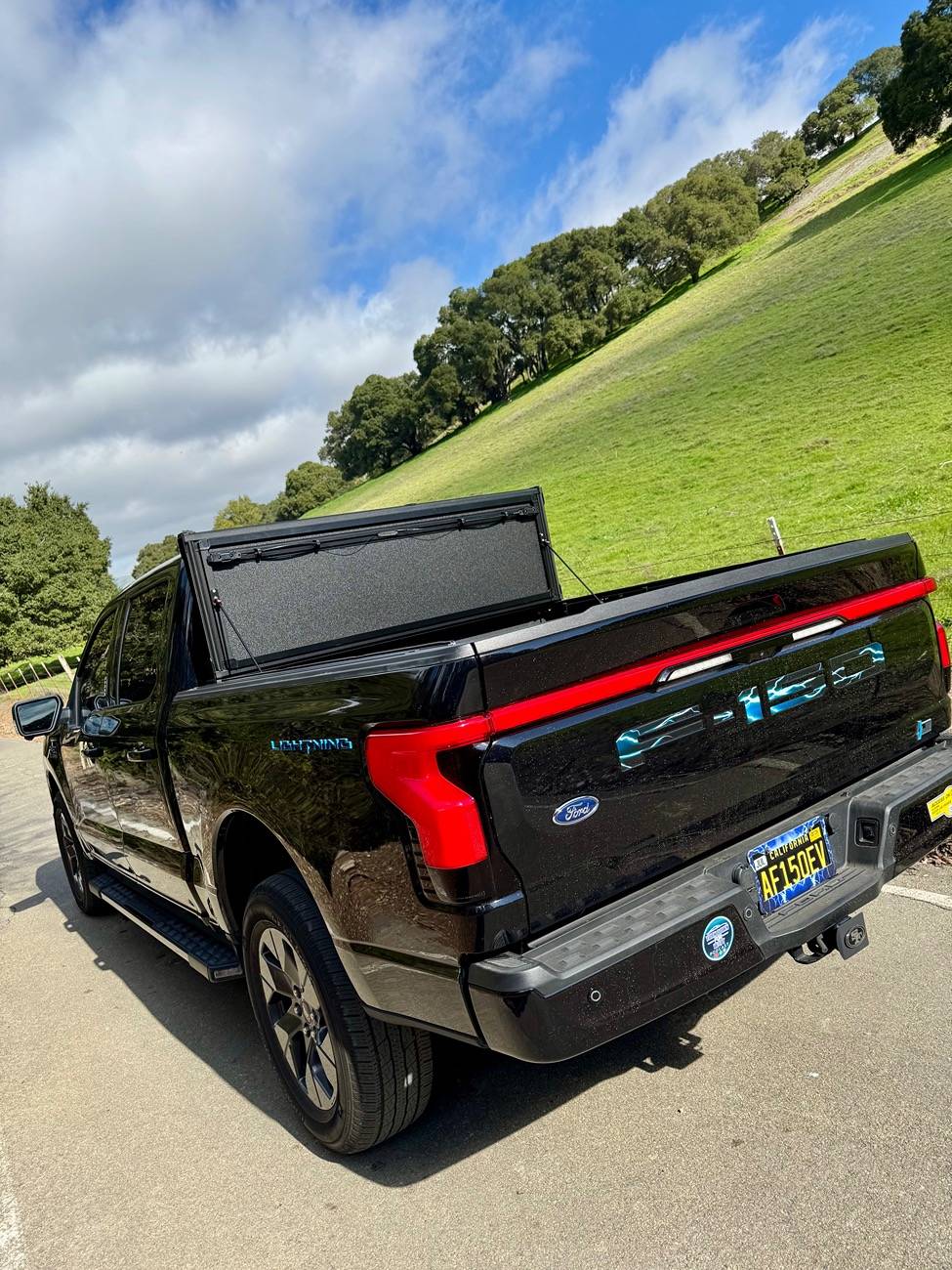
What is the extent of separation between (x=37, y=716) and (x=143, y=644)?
5.34 ft

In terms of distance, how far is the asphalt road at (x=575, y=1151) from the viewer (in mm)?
2418

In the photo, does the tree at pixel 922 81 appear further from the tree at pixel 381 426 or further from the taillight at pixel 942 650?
the taillight at pixel 942 650

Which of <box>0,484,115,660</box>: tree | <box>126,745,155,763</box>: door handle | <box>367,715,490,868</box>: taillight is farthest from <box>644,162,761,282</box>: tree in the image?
<box>367,715,490,868</box>: taillight

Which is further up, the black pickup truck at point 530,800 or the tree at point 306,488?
the tree at point 306,488

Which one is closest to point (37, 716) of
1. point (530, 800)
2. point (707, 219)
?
point (530, 800)

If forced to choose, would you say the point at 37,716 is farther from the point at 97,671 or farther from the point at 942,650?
the point at 942,650

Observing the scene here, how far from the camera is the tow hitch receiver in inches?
109

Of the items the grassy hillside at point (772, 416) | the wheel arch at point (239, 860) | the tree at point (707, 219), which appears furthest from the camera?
the tree at point (707, 219)

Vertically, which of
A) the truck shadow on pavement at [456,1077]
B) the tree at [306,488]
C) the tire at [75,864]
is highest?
the tree at [306,488]

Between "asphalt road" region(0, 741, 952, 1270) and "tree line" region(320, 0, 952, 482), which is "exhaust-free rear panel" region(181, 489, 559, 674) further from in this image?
"tree line" region(320, 0, 952, 482)

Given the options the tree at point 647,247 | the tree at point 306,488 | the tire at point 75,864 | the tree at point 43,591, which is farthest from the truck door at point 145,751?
the tree at point 306,488

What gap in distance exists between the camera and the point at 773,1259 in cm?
225

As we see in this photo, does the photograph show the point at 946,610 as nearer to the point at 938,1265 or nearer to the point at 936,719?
the point at 936,719

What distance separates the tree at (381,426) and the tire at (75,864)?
91.1 meters
